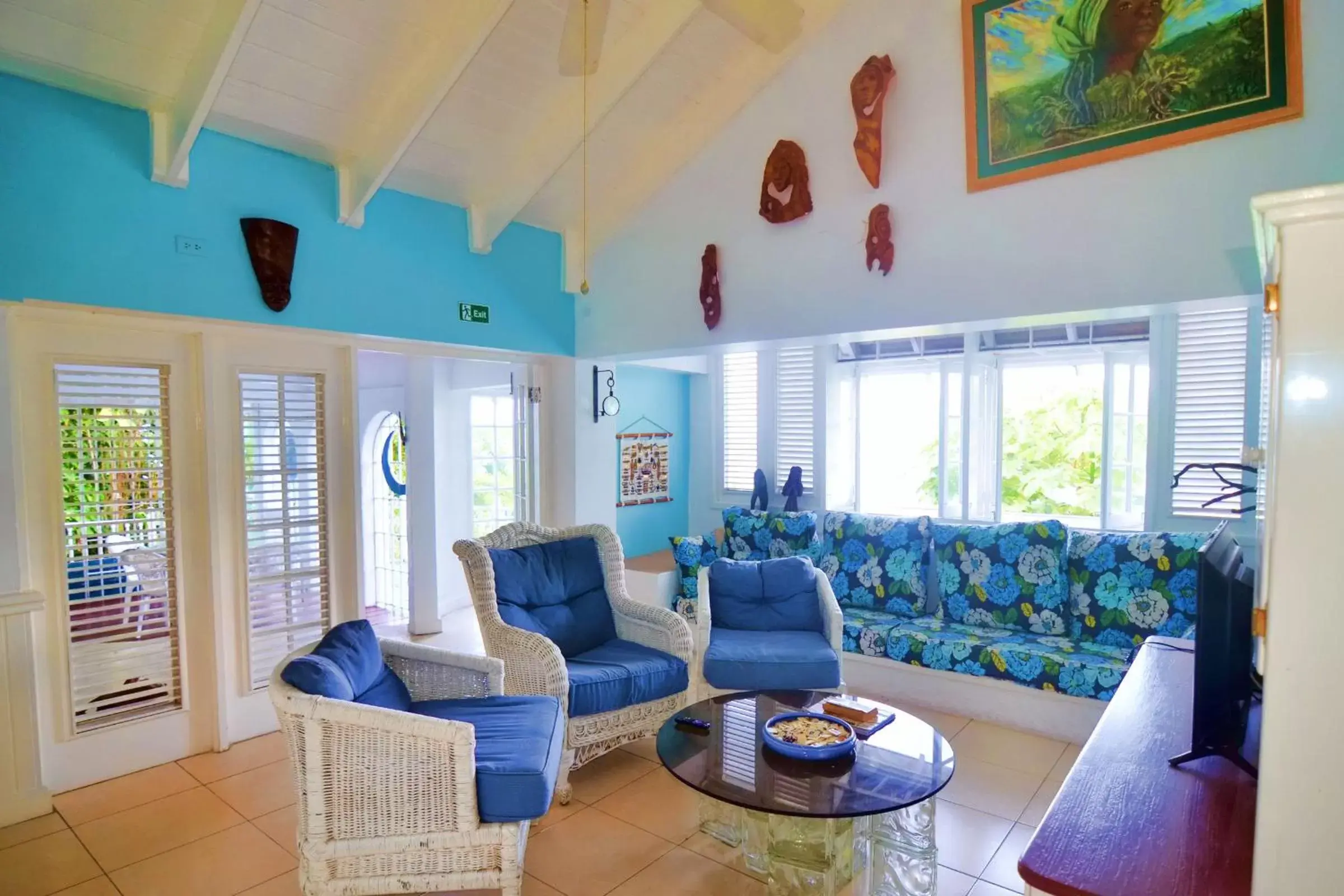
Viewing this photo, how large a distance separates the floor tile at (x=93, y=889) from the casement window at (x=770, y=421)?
4112 millimetres

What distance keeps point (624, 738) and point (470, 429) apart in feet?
10.7

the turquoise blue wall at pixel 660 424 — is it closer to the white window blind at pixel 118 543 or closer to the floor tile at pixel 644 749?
the floor tile at pixel 644 749

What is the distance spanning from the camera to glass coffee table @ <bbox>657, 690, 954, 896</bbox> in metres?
1.97

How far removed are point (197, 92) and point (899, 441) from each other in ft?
14.4

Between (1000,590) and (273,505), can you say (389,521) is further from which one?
(1000,590)

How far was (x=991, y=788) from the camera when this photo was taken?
2.88 m

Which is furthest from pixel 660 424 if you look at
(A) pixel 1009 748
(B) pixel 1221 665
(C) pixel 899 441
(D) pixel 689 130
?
(B) pixel 1221 665

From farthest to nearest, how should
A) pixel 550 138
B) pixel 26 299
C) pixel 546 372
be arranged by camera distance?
pixel 546 372, pixel 550 138, pixel 26 299

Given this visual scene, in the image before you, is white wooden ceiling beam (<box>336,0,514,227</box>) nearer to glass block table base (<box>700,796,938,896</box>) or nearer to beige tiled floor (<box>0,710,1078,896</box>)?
beige tiled floor (<box>0,710,1078,896</box>)

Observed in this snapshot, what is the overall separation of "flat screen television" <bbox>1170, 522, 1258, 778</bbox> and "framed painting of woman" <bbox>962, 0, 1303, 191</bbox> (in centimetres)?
199

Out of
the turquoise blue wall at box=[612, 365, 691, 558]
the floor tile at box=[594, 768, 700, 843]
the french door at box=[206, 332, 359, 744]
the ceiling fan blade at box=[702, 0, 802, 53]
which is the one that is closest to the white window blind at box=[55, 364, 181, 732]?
the french door at box=[206, 332, 359, 744]

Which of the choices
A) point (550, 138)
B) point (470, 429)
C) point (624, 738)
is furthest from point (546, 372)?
point (624, 738)

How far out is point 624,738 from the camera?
2949 millimetres

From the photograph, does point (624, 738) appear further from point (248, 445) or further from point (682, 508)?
point (682, 508)
